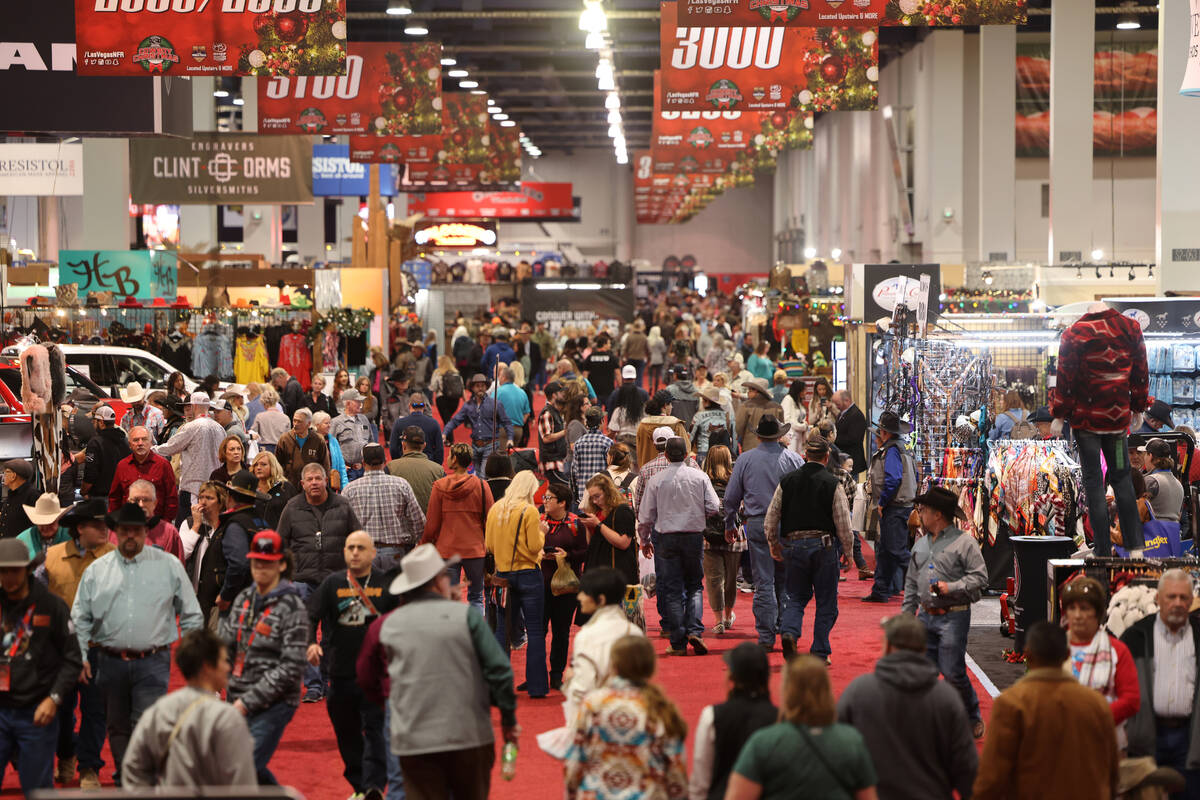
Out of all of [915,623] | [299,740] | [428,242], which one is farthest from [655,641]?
[428,242]

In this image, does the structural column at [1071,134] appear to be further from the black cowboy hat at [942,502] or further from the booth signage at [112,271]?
the black cowboy hat at [942,502]

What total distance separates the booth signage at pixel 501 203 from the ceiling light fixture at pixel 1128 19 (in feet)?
61.9

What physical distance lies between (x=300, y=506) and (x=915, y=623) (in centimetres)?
453

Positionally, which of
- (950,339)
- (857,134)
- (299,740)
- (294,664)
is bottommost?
(299,740)

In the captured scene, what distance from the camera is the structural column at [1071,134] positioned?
2491cm

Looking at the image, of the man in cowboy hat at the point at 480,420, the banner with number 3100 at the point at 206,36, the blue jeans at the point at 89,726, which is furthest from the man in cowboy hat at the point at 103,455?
the blue jeans at the point at 89,726

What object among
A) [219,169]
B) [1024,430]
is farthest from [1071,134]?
[219,169]

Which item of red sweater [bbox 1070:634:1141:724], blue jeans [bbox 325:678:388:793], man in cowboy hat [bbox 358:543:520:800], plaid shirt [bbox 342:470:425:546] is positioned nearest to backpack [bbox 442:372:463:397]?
plaid shirt [bbox 342:470:425:546]

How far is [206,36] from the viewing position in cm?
1327

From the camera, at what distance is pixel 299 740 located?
29.0 ft

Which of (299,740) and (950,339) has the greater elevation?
(950,339)

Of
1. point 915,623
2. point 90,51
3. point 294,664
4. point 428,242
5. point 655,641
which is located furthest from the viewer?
point 428,242

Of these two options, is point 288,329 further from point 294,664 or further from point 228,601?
point 294,664

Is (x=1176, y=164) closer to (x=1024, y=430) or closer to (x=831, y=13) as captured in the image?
(x=1024, y=430)
